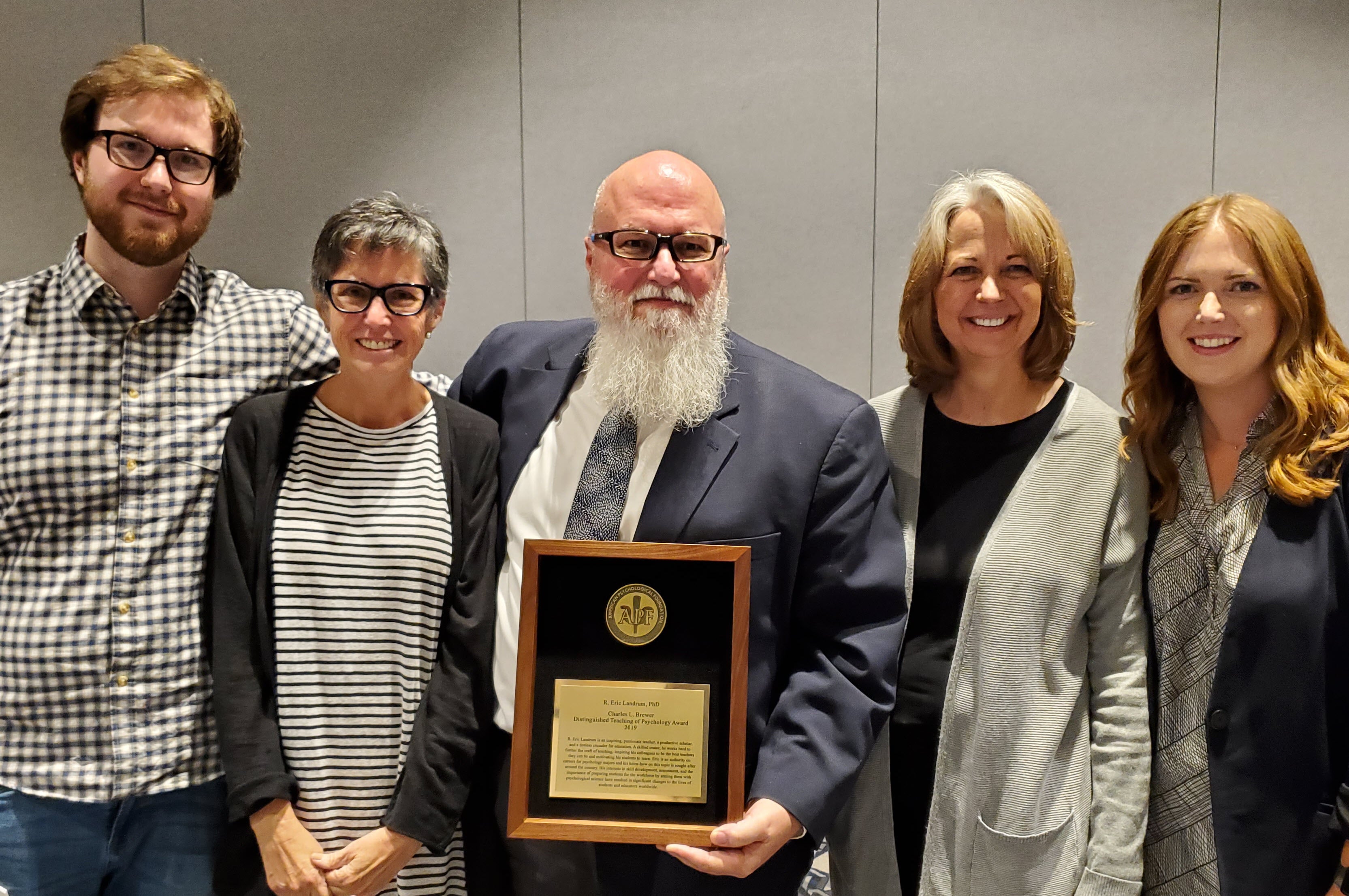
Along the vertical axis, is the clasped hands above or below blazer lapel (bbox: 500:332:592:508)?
below

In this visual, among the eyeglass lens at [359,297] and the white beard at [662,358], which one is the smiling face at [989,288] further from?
the eyeglass lens at [359,297]

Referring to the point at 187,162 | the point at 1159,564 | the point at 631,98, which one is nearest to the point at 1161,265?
the point at 1159,564

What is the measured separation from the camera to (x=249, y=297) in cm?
199

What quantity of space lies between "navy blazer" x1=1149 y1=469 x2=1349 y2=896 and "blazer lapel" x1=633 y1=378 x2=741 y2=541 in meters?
0.94

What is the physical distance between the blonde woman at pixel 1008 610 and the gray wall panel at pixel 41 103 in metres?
3.09

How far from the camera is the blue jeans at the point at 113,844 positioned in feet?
5.81

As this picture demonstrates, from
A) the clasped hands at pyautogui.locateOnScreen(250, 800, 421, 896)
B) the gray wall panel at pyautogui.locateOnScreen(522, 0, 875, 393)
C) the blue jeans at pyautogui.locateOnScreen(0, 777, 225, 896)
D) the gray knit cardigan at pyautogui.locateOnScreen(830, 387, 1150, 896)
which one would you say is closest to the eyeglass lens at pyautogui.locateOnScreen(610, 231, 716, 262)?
the gray knit cardigan at pyautogui.locateOnScreen(830, 387, 1150, 896)

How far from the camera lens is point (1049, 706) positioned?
5.74 ft

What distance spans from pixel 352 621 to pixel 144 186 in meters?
0.96

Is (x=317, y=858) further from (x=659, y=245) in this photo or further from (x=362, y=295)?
(x=659, y=245)

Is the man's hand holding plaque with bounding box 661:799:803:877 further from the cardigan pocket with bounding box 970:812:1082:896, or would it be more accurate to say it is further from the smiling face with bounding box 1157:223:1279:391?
the smiling face with bounding box 1157:223:1279:391

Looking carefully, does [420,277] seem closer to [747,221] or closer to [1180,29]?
[747,221]

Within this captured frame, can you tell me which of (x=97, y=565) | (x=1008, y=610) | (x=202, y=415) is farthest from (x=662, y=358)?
(x=97, y=565)

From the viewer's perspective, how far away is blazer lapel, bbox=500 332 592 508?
1.80m
